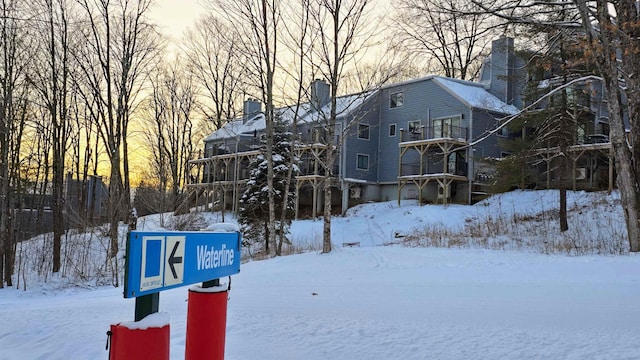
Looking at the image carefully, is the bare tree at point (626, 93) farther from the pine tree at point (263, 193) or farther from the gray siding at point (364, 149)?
the gray siding at point (364, 149)

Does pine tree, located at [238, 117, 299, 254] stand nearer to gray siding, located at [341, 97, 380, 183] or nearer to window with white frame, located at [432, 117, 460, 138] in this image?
gray siding, located at [341, 97, 380, 183]

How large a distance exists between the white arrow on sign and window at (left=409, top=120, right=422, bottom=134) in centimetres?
2952

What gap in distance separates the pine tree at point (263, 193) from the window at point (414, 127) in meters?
9.19

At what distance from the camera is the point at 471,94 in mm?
31094

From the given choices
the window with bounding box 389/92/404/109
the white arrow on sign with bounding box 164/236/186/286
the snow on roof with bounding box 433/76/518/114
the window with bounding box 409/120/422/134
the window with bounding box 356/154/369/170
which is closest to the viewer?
the white arrow on sign with bounding box 164/236/186/286

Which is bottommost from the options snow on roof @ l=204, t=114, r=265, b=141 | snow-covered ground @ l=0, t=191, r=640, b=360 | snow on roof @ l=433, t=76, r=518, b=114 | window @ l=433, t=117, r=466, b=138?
snow-covered ground @ l=0, t=191, r=640, b=360

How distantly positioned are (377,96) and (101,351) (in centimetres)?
2927

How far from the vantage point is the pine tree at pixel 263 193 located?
2392 centimetres

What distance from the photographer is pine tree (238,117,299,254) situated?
78.5 ft

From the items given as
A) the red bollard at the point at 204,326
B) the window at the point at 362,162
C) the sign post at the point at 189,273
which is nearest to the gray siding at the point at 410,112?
the window at the point at 362,162

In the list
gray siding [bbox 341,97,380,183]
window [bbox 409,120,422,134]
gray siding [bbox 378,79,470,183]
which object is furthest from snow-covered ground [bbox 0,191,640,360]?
gray siding [bbox 341,97,380,183]

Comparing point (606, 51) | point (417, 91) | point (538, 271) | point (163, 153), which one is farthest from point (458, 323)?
point (163, 153)

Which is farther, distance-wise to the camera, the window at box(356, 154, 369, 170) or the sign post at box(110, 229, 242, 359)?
the window at box(356, 154, 369, 170)

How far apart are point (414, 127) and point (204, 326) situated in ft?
97.5
